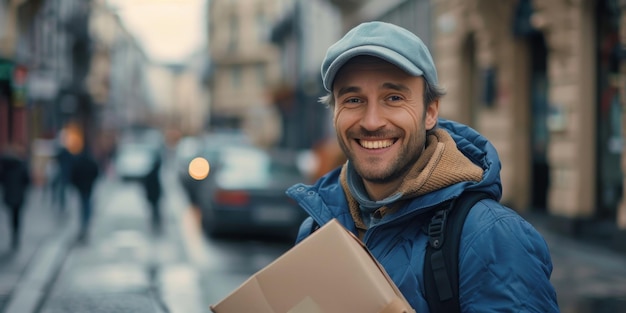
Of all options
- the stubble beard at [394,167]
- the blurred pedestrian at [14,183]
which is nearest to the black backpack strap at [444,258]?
the stubble beard at [394,167]

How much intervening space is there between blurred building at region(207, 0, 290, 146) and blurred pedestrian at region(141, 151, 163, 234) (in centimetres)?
4561

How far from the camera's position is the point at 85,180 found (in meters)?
15.1

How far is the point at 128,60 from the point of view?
108812 millimetres

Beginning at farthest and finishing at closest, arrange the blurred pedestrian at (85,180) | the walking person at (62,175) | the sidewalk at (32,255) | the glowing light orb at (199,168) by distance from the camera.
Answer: the glowing light orb at (199,168) → the walking person at (62,175) → the blurred pedestrian at (85,180) → the sidewalk at (32,255)

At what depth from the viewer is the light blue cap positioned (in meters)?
1.91

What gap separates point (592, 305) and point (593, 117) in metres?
5.48

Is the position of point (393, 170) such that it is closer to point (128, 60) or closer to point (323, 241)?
point (323, 241)

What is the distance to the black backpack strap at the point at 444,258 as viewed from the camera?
1836 mm

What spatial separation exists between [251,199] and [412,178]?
11.4 meters

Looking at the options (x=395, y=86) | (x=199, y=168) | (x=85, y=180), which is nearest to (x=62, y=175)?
(x=199, y=168)

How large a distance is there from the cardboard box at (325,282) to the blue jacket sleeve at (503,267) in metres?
0.15

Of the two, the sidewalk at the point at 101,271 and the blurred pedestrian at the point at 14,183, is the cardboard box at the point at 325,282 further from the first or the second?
the blurred pedestrian at the point at 14,183

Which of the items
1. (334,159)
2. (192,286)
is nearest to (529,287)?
(192,286)

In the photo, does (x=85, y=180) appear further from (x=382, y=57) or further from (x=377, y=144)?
(x=382, y=57)
